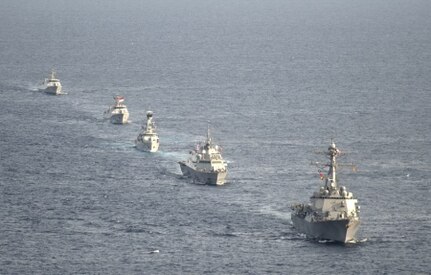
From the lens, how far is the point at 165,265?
18188 centimetres

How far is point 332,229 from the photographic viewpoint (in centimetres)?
19462

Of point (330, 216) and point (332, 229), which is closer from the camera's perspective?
point (332, 229)

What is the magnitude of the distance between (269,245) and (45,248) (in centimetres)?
3020

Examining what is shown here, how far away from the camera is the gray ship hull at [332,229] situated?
193 meters

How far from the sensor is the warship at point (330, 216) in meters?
194

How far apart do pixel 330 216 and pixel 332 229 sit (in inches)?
95.9

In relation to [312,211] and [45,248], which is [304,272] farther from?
[45,248]

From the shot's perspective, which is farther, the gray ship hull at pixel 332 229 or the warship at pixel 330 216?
the warship at pixel 330 216

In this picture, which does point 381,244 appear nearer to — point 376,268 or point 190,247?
point 376,268

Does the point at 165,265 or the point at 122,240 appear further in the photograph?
the point at 122,240

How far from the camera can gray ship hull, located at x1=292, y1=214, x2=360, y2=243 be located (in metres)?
193

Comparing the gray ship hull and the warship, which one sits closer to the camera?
the gray ship hull

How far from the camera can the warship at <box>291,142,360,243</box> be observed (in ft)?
635

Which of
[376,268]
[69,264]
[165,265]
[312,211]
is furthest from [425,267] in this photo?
[69,264]
